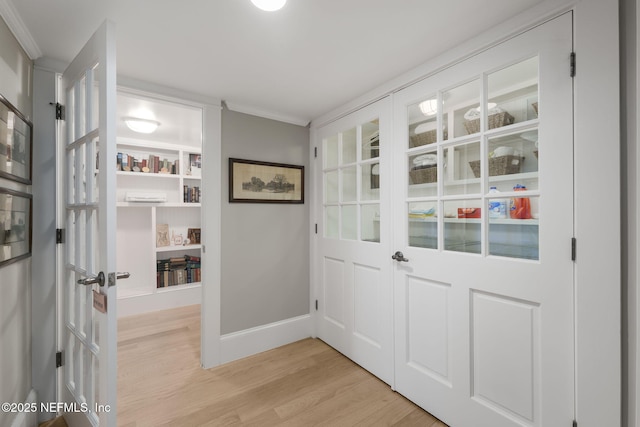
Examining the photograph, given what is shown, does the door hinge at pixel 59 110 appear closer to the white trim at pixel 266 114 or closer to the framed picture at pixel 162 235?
the white trim at pixel 266 114

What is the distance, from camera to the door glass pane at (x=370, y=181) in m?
2.18

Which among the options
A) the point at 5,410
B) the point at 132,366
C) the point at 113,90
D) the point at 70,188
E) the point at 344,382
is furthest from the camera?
the point at 132,366

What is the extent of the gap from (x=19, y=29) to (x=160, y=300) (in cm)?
317

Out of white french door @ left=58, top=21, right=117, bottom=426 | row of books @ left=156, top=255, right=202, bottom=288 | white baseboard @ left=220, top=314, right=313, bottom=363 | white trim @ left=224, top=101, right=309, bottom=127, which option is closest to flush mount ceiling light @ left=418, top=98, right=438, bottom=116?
white trim @ left=224, top=101, right=309, bottom=127

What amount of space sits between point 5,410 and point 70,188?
1.13m

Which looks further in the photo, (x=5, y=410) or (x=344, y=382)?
(x=344, y=382)

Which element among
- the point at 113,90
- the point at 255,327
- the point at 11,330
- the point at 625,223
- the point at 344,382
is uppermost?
the point at 113,90

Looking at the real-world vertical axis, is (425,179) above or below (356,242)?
above

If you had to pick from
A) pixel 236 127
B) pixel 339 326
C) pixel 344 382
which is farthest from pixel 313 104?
pixel 344 382

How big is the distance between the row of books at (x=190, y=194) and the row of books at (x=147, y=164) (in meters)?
0.29

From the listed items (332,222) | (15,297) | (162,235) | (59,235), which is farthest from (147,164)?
(332,222)

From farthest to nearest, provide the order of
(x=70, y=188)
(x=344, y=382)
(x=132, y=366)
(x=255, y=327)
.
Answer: (x=255, y=327), (x=132, y=366), (x=344, y=382), (x=70, y=188)

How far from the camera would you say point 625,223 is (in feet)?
3.55

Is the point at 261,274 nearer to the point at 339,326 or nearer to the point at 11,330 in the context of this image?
the point at 339,326
